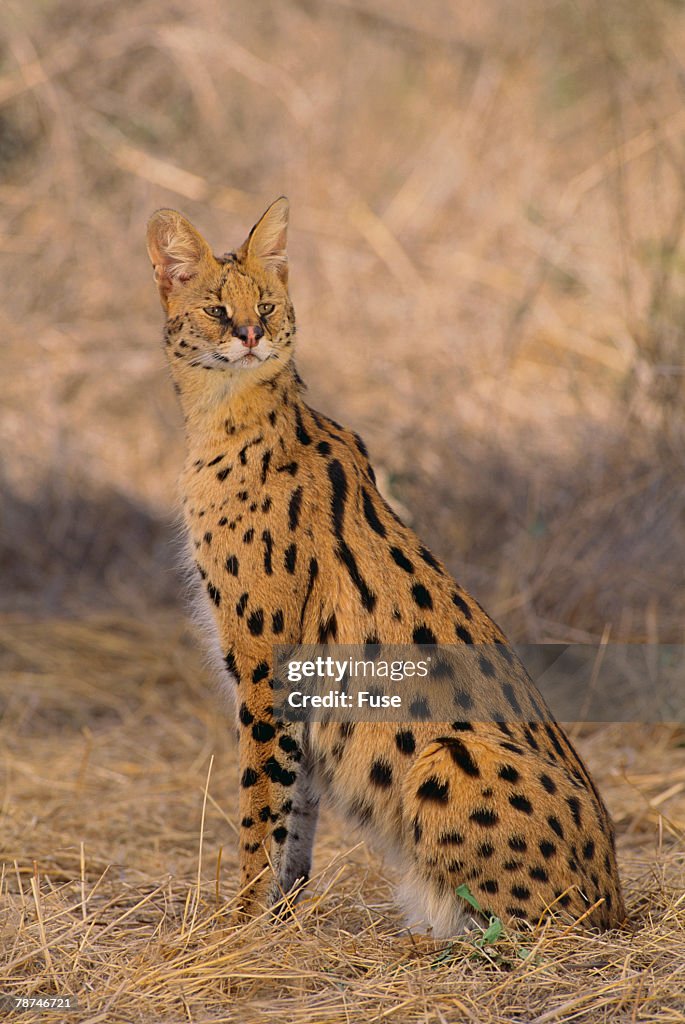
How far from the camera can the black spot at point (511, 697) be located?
12.1ft

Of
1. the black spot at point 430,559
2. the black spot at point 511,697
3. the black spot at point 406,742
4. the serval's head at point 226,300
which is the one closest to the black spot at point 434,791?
the black spot at point 406,742

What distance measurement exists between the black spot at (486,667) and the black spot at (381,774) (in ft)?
1.30

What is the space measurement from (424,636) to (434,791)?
47cm

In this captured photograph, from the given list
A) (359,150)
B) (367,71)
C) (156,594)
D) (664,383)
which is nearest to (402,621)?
(664,383)

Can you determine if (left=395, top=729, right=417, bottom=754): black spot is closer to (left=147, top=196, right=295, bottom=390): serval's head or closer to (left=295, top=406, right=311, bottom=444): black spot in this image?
(left=295, top=406, right=311, bottom=444): black spot

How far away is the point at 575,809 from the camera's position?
3551mm

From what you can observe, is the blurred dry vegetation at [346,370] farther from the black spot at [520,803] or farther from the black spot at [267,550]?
the black spot at [267,550]

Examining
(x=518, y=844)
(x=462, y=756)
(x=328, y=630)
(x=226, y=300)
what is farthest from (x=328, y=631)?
(x=226, y=300)

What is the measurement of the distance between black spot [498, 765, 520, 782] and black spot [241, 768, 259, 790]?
770 mm

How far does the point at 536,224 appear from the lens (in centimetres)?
962

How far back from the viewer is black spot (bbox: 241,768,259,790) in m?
3.79

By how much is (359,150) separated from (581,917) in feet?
29.7

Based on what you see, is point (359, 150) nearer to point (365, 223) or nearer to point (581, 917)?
point (365, 223)

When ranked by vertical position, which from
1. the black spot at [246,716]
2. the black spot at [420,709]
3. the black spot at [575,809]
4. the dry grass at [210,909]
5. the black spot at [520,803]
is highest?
the black spot at [420,709]
